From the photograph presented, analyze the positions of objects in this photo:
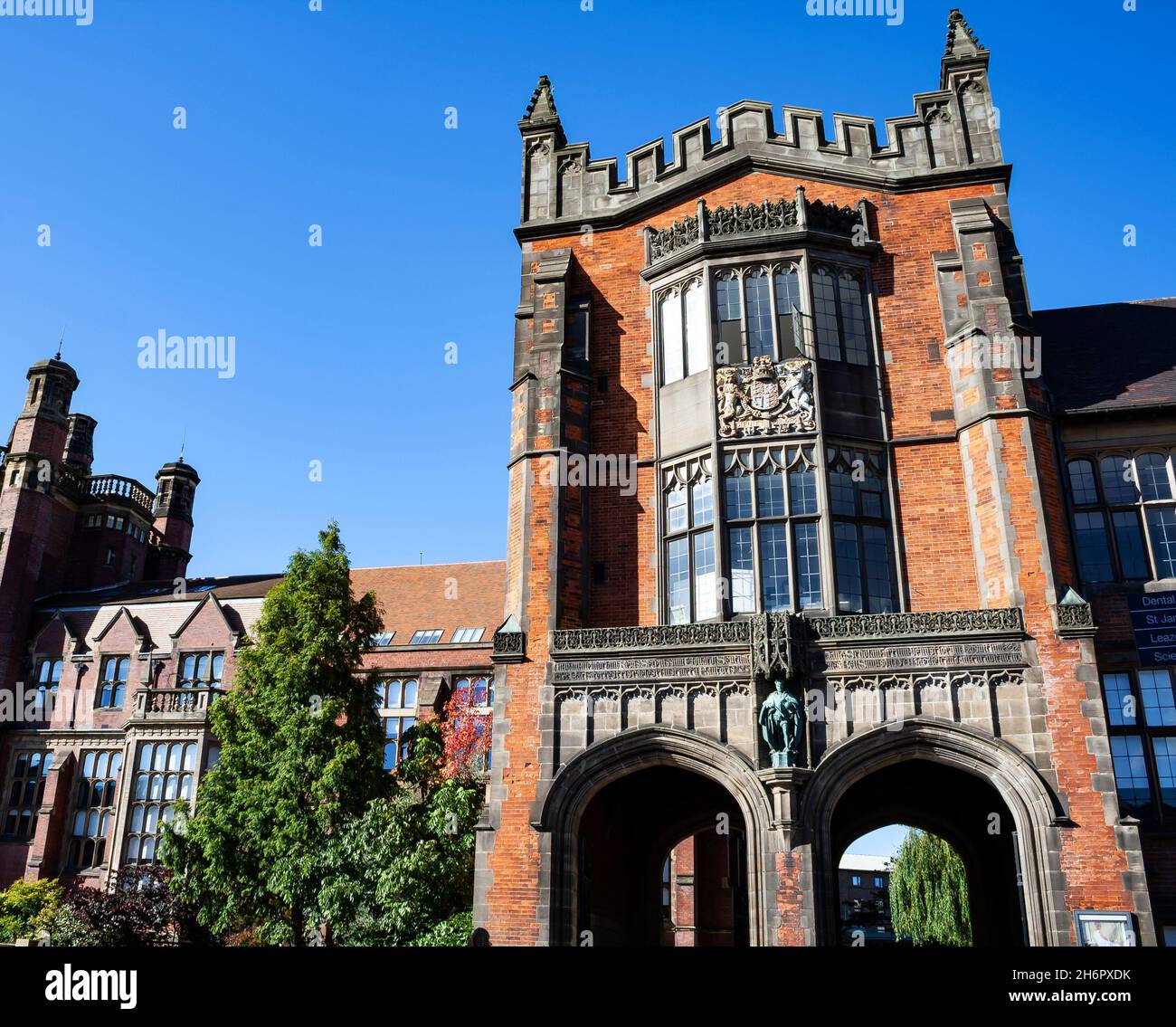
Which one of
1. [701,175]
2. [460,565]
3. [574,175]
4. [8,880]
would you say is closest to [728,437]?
[701,175]

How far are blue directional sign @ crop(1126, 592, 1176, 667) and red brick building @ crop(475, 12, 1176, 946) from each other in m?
0.11

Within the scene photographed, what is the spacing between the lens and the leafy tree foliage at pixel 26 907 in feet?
99.9

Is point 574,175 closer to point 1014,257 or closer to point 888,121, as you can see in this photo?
point 888,121

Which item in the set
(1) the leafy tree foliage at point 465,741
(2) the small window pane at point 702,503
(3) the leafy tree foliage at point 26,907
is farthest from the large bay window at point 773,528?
(3) the leafy tree foliage at point 26,907

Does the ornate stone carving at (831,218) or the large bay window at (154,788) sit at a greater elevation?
the ornate stone carving at (831,218)

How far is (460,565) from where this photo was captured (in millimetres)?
43719

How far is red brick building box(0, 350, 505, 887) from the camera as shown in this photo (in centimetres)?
3656

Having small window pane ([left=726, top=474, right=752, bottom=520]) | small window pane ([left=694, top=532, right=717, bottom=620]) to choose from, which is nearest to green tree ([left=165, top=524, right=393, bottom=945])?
small window pane ([left=694, top=532, right=717, bottom=620])

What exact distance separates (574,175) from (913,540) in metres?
12.0

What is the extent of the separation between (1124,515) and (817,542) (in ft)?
23.0

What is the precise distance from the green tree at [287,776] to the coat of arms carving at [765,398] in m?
10.7

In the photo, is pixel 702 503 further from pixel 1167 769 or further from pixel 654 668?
pixel 1167 769

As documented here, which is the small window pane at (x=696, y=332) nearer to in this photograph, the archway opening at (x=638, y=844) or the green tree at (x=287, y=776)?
the archway opening at (x=638, y=844)
